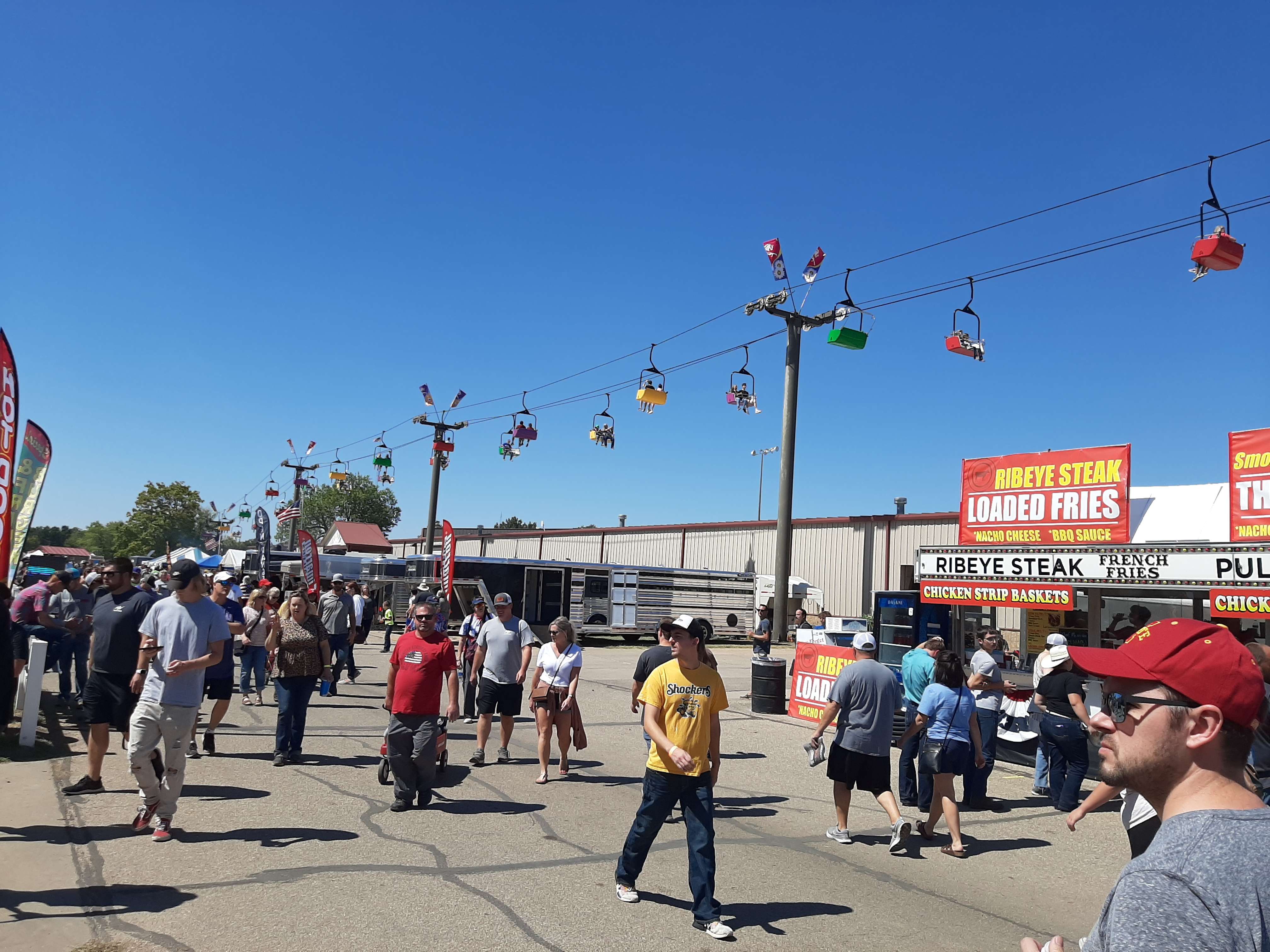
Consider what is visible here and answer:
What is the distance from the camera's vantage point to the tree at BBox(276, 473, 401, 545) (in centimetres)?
8550

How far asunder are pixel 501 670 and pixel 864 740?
13.5 feet

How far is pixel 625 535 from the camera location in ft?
161

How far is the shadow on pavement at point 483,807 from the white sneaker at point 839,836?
250 centimetres

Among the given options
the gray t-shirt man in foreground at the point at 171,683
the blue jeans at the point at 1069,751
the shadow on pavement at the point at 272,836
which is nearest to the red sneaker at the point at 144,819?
the gray t-shirt man in foreground at the point at 171,683

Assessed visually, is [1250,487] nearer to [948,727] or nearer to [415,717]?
[948,727]

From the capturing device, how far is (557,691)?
916cm

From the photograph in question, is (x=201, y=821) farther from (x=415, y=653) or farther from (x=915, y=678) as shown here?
(x=915, y=678)

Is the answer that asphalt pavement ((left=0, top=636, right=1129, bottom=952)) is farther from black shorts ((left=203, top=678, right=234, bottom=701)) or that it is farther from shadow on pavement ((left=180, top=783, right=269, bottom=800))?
black shorts ((left=203, top=678, right=234, bottom=701))

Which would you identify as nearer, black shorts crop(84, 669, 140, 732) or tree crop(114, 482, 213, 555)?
black shorts crop(84, 669, 140, 732)

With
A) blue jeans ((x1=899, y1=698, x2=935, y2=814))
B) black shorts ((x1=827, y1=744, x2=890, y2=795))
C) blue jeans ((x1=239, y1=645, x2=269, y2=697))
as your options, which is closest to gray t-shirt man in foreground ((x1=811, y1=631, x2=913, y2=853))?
black shorts ((x1=827, y1=744, x2=890, y2=795))

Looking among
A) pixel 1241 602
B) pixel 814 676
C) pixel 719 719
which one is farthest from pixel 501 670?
pixel 1241 602

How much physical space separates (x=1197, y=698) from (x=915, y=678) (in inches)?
317

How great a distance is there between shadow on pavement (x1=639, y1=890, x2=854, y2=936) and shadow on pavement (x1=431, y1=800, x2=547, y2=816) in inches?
87.4

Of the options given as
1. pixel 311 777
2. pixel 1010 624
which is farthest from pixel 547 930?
pixel 1010 624
